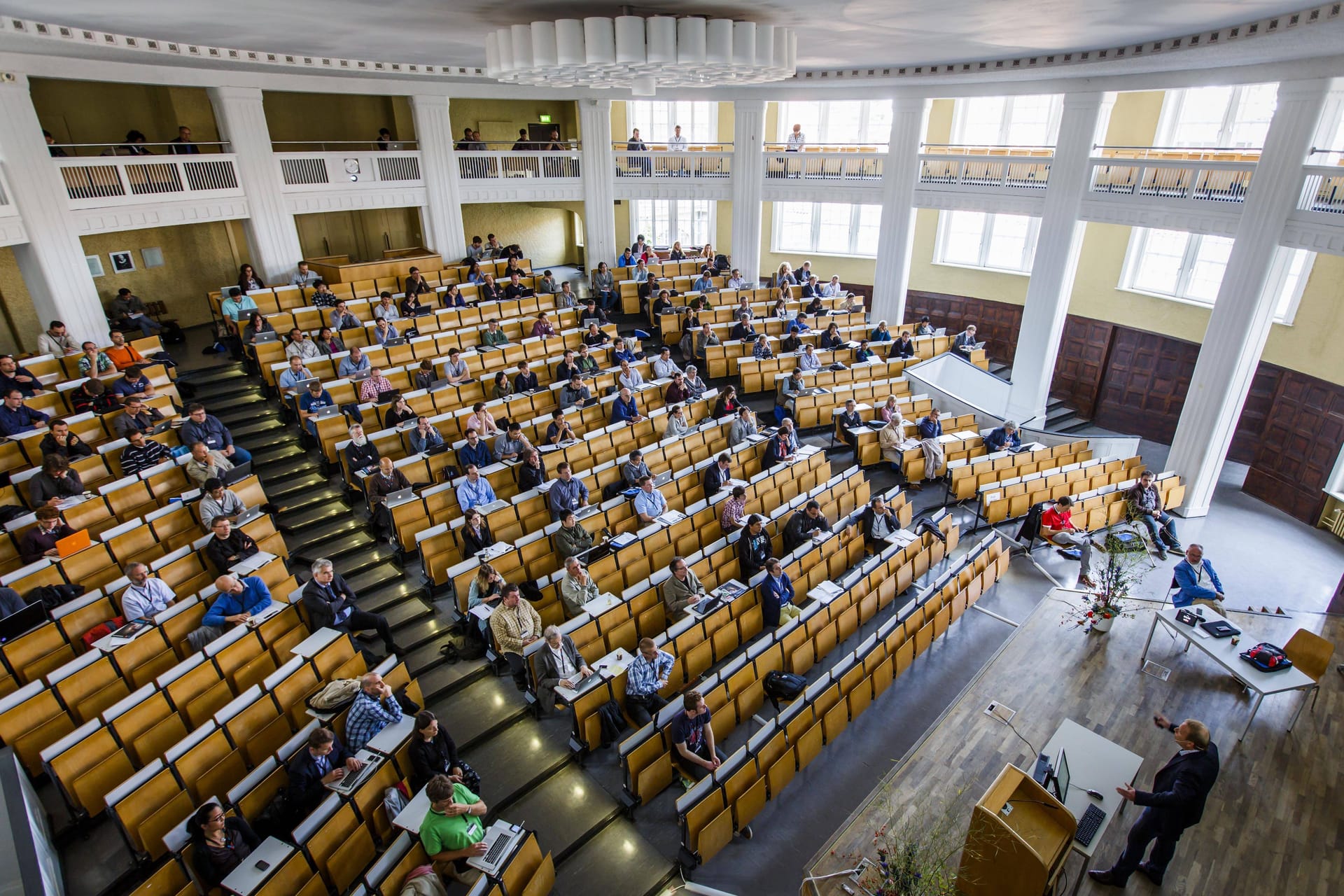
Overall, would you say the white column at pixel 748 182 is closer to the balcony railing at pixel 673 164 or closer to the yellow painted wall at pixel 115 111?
the balcony railing at pixel 673 164

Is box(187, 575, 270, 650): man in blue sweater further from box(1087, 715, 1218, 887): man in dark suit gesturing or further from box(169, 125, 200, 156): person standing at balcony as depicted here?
box(169, 125, 200, 156): person standing at balcony

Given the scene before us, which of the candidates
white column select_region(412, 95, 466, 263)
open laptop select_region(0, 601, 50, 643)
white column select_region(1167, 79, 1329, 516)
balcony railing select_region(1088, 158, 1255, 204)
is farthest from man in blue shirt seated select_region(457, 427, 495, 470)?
balcony railing select_region(1088, 158, 1255, 204)

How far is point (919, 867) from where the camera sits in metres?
4.08

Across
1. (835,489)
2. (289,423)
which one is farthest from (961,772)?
(289,423)

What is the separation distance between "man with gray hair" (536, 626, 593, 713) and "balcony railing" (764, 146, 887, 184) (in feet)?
42.9

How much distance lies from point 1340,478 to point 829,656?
950 cm

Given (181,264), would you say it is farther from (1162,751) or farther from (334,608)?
(1162,751)

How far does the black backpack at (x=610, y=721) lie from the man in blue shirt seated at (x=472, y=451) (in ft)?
12.5

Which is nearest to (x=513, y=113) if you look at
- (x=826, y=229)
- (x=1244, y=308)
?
(x=826, y=229)

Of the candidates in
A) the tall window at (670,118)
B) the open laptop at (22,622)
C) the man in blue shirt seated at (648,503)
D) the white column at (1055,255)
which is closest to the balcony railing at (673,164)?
the tall window at (670,118)

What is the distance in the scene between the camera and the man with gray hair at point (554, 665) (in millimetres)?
6047

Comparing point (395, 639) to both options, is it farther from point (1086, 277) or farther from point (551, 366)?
point (1086, 277)

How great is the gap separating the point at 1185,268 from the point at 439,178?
14844 millimetres

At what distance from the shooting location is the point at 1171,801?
4660mm
